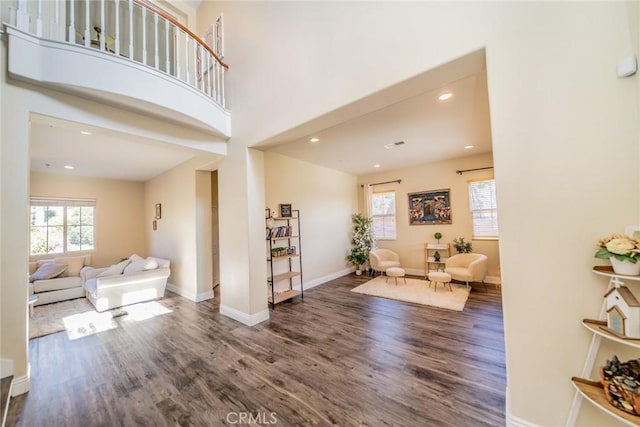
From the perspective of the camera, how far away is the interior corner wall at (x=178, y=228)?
14.5ft

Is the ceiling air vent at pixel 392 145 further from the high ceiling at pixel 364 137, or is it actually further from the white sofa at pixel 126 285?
the white sofa at pixel 126 285

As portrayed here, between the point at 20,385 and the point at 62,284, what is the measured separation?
348 cm

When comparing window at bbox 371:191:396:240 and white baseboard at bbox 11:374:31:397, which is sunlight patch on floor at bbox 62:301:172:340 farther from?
window at bbox 371:191:396:240

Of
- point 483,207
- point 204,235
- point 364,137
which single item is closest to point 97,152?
point 204,235

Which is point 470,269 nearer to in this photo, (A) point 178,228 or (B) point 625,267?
(B) point 625,267

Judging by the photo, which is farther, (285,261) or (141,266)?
(285,261)

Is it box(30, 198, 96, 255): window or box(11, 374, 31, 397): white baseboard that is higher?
box(30, 198, 96, 255): window

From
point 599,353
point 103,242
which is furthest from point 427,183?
point 103,242

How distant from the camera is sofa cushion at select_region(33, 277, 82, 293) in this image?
419 cm

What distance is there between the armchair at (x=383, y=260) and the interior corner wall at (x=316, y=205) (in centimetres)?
82

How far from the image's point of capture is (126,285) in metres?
4.04

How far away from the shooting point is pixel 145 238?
634 cm

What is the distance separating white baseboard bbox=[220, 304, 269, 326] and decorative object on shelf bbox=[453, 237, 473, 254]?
4.32 metres

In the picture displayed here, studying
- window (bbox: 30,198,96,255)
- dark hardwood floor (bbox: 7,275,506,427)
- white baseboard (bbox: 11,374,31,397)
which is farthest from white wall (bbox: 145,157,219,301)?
white baseboard (bbox: 11,374,31,397)
